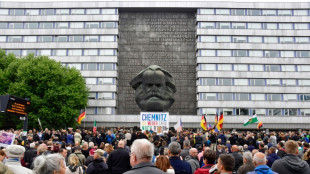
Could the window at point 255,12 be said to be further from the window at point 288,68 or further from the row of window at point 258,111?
the row of window at point 258,111

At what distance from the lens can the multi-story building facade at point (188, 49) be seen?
6275cm

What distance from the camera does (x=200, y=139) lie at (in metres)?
19.8

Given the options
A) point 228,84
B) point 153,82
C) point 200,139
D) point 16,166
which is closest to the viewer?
point 16,166

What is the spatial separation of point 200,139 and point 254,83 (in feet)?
157

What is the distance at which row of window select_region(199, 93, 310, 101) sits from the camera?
62.6 metres

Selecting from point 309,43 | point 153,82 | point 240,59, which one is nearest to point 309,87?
point 309,43

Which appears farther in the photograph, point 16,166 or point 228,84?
point 228,84

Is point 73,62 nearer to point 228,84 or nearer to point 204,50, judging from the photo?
point 204,50

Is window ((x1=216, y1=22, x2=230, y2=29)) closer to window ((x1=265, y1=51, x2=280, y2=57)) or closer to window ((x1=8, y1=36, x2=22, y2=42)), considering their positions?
window ((x1=265, y1=51, x2=280, y2=57))

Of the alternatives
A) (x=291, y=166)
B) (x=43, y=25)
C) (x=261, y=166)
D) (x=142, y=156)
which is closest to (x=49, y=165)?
(x=142, y=156)

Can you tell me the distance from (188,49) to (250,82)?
47.0ft

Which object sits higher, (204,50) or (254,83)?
(204,50)

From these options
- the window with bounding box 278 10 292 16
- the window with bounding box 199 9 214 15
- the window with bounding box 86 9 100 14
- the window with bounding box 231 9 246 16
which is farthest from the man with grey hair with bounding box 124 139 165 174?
the window with bounding box 278 10 292 16

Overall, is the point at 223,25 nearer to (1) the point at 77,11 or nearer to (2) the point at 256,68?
(2) the point at 256,68
